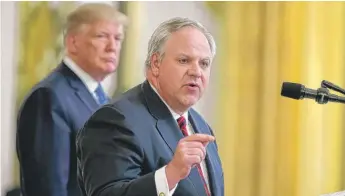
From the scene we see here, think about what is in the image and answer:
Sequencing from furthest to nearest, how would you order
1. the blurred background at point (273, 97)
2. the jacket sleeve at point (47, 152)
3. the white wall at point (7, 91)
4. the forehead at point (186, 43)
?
the blurred background at point (273, 97), the white wall at point (7, 91), the jacket sleeve at point (47, 152), the forehead at point (186, 43)

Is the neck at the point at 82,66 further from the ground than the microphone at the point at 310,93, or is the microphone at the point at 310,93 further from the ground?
the microphone at the point at 310,93

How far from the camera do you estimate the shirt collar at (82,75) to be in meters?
2.03

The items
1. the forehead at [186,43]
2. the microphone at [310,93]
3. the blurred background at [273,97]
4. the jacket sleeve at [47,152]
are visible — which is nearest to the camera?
the microphone at [310,93]

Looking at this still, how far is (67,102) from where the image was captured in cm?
193

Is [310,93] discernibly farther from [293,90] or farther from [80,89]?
[80,89]

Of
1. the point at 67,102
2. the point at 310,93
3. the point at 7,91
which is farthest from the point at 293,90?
the point at 7,91

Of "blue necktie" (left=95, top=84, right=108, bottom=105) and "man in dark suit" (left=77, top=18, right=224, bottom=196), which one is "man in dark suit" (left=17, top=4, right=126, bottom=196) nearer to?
"blue necktie" (left=95, top=84, right=108, bottom=105)

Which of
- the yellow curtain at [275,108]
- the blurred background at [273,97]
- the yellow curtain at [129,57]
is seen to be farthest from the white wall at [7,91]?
the yellow curtain at [275,108]

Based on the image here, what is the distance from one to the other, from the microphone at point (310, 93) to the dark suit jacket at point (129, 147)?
28 cm

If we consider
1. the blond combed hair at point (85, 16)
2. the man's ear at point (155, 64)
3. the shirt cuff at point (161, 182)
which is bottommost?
the shirt cuff at point (161, 182)

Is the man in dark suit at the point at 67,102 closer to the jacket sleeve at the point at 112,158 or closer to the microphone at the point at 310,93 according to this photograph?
the jacket sleeve at the point at 112,158

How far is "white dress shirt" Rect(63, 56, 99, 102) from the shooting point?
203cm

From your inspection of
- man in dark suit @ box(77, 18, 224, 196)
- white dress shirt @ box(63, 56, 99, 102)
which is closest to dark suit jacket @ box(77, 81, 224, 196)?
man in dark suit @ box(77, 18, 224, 196)

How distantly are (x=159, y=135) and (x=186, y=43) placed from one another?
8.1 inches
